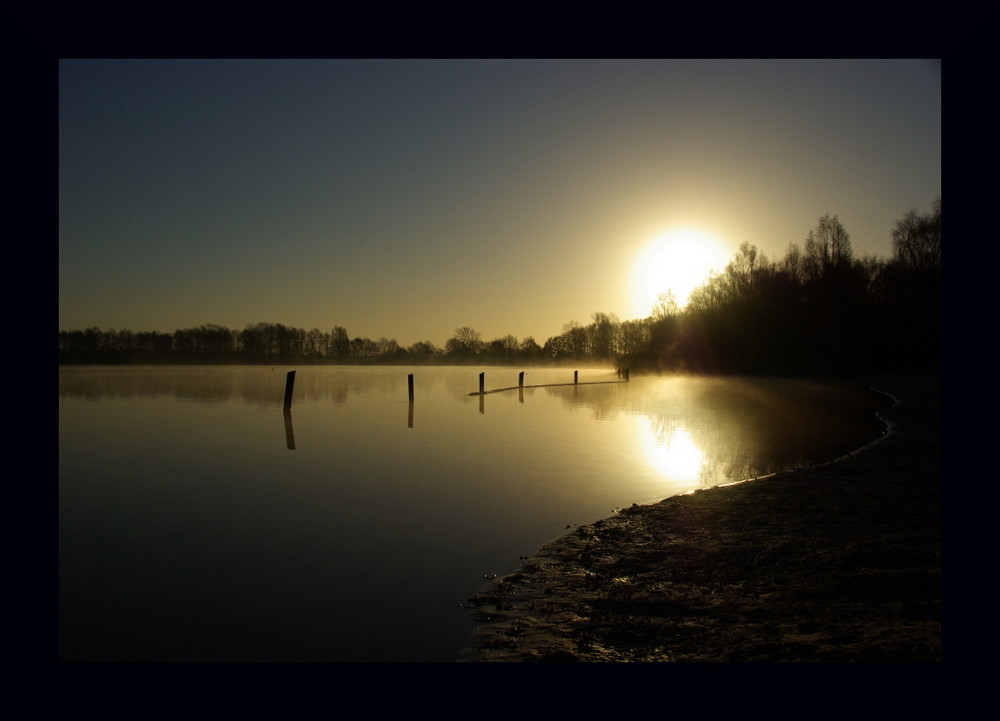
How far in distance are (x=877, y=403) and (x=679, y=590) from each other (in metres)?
27.4

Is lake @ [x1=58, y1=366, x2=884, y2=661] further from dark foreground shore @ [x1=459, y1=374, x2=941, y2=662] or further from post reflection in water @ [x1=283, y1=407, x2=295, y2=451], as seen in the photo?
dark foreground shore @ [x1=459, y1=374, x2=941, y2=662]

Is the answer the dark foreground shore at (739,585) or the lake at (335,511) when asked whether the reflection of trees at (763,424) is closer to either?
the lake at (335,511)

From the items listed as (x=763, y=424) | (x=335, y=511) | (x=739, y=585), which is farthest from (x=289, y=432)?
(x=739, y=585)

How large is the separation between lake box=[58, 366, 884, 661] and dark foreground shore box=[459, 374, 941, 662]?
2.10 ft

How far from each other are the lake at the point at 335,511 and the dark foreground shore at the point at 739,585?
0.64 m

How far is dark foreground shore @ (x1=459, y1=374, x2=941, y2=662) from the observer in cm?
446

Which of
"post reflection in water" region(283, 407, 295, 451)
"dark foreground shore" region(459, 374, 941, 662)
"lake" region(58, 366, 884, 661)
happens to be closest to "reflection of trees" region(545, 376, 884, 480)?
"lake" region(58, 366, 884, 661)

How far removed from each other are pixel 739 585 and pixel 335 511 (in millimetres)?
6948

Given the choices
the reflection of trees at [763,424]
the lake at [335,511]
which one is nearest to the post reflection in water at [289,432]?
the lake at [335,511]

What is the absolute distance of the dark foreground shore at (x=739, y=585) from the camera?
4.46 meters

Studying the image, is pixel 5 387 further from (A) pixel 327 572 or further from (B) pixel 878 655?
(B) pixel 878 655

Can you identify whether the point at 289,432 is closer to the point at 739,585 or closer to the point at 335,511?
the point at 335,511

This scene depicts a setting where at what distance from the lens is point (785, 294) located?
59.5 meters

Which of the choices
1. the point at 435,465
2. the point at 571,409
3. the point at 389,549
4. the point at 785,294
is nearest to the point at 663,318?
the point at 785,294
